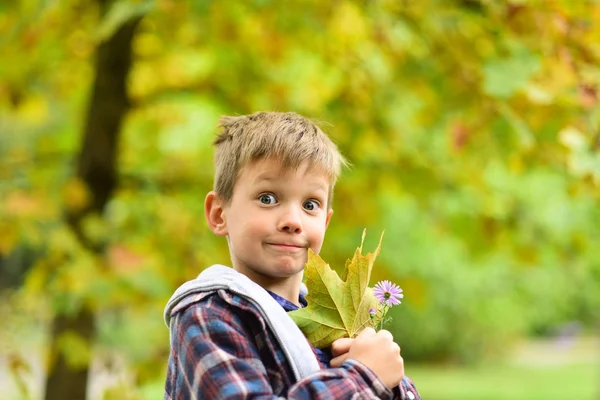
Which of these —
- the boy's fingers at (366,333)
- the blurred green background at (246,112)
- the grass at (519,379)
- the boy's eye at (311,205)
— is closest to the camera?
the boy's fingers at (366,333)

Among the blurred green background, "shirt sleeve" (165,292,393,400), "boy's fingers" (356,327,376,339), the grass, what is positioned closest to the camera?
"shirt sleeve" (165,292,393,400)

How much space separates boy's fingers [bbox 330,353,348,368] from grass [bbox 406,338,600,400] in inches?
439

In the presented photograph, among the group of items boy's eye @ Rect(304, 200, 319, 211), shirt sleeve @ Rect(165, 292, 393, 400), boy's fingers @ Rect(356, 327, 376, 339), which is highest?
boy's eye @ Rect(304, 200, 319, 211)

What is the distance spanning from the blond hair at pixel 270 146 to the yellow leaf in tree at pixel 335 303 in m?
0.20

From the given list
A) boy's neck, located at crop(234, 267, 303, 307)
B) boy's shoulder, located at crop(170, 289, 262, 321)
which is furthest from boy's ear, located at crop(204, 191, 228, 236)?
boy's shoulder, located at crop(170, 289, 262, 321)

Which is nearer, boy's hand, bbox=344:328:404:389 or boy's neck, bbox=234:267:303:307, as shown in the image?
boy's hand, bbox=344:328:404:389

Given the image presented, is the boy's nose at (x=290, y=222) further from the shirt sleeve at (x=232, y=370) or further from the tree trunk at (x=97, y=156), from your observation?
the tree trunk at (x=97, y=156)

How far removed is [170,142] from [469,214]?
3.46 m

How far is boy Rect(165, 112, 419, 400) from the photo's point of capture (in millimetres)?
1401

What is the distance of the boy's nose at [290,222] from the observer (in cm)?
153

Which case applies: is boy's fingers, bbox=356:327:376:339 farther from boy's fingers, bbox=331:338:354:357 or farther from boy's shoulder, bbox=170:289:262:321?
boy's shoulder, bbox=170:289:262:321

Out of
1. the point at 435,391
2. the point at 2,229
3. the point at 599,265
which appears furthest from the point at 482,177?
the point at 435,391

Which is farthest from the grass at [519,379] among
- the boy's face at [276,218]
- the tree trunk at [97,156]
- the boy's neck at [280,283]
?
the boy's face at [276,218]

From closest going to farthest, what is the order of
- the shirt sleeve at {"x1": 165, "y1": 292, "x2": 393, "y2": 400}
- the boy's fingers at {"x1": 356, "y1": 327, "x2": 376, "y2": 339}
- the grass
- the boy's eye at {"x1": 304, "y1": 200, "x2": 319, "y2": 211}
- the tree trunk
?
the shirt sleeve at {"x1": 165, "y1": 292, "x2": 393, "y2": 400} < the boy's fingers at {"x1": 356, "y1": 327, "x2": 376, "y2": 339} < the boy's eye at {"x1": 304, "y1": 200, "x2": 319, "y2": 211} < the tree trunk < the grass
